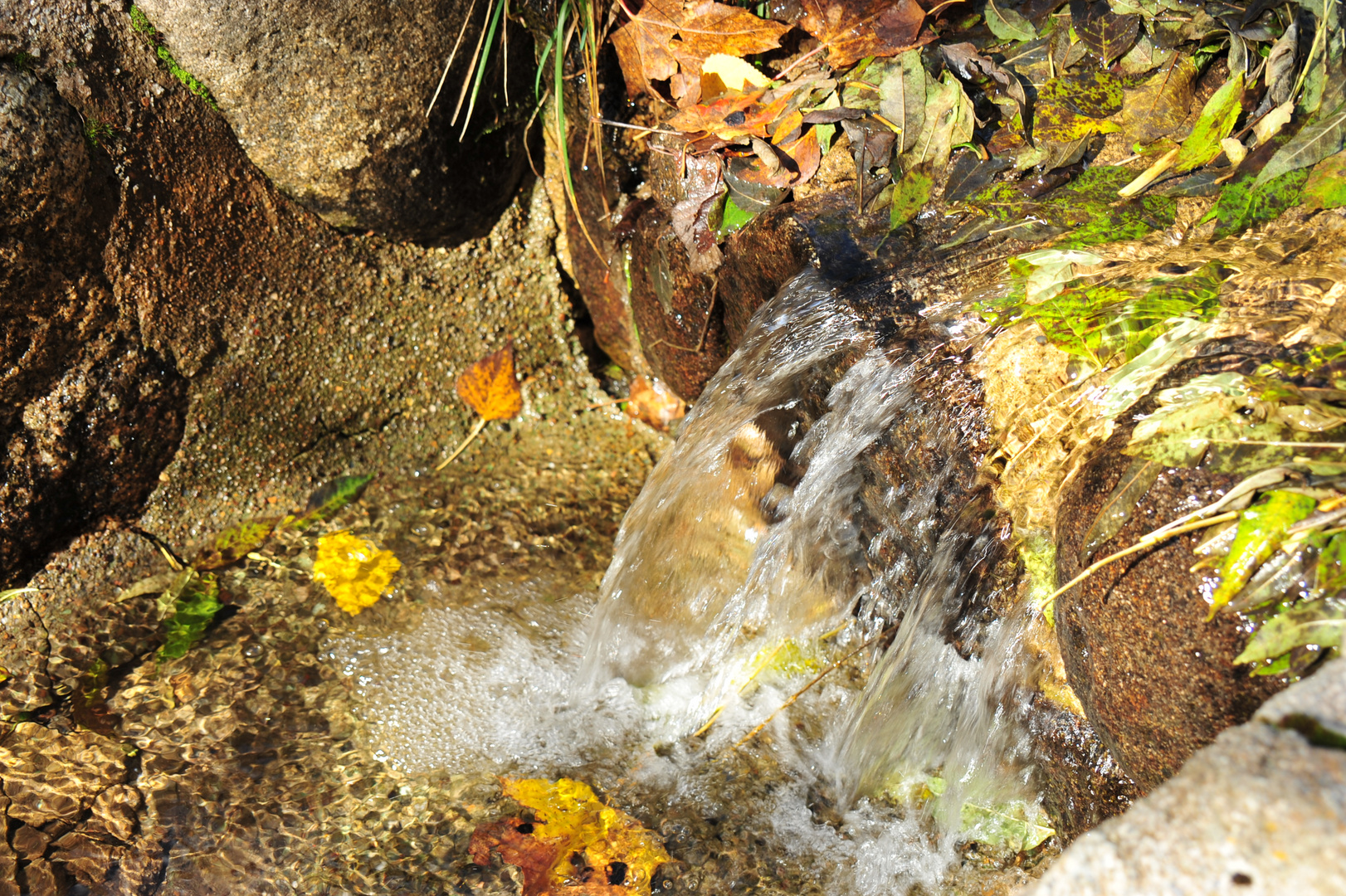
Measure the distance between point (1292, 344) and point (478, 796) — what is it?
1846 millimetres

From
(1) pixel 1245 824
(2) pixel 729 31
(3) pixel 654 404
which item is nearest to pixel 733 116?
(2) pixel 729 31

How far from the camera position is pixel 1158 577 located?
1343 mm

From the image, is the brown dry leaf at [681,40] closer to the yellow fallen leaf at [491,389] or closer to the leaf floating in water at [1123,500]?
the yellow fallen leaf at [491,389]

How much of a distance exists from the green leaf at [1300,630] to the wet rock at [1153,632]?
0.11 ft

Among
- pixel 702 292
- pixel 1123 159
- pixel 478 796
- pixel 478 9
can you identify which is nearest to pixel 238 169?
pixel 478 9

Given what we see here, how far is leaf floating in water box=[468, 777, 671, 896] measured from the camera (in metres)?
1.74

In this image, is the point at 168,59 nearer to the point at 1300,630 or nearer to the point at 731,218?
the point at 731,218

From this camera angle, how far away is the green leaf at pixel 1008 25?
209cm

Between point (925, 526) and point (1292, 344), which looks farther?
point (925, 526)

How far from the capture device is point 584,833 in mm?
1824

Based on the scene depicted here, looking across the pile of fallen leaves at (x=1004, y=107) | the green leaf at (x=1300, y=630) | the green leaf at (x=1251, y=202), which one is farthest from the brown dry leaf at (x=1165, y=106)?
the green leaf at (x=1300, y=630)

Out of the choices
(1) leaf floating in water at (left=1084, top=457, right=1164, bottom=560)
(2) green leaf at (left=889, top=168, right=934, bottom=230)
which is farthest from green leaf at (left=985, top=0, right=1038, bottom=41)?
(1) leaf floating in water at (left=1084, top=457, right=1164, bottom=560)

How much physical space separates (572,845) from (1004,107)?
203 cm

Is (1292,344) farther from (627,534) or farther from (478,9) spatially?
(478,9)
